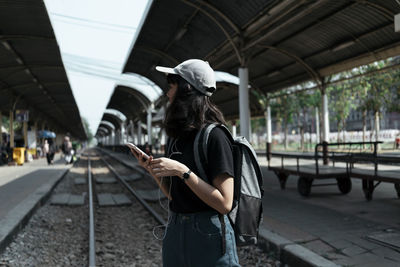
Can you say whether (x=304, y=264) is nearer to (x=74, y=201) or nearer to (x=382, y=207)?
(x=382, y=207)

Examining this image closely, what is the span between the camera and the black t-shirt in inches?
59.4

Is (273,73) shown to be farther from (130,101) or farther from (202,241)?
(130,101)

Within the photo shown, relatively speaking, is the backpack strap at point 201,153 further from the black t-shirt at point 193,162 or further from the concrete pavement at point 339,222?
the concrete pavement at point 339,222

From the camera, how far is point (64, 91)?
84.4ft

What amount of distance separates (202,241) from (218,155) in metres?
0.45

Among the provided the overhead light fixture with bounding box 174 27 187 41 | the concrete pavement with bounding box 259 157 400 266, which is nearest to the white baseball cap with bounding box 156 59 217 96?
the concrete pavement with bounding box 259 157 400 266

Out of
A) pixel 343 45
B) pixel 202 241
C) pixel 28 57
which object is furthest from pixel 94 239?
pixel 28 57

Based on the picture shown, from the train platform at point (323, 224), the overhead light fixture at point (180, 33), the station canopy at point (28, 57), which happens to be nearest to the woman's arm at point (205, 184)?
the train platform at point (323, 224)

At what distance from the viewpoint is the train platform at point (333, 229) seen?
4.11 metres

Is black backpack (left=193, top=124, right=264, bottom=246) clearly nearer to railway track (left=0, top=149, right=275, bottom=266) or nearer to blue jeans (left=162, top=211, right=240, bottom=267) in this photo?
blue jeans (left=162, top=211, right=240, bottom=267)

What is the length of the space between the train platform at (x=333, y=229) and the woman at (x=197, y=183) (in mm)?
2765

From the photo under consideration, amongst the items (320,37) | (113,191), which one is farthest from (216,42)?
(113,191)

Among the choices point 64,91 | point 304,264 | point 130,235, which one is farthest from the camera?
point 64,91

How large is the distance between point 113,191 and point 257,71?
9.23 m
